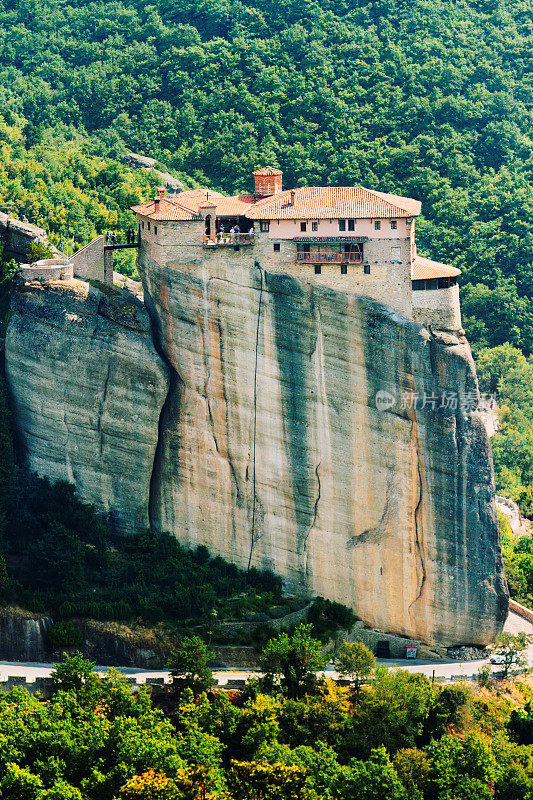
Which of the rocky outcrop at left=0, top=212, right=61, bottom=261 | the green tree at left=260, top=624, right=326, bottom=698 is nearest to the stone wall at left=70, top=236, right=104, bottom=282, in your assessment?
the rocky outcrop at left=0, top=212, right=61, bottom=261

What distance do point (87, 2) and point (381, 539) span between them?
60.9m

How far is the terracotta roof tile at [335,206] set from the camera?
65.6 meters

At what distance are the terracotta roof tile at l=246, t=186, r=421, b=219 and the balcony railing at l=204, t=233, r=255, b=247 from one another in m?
0.76

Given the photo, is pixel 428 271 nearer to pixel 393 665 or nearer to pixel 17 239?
pixel 393 665

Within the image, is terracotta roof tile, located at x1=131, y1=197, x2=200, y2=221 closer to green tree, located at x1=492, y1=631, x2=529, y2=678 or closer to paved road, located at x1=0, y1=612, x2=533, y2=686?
paved road, located at x1=0, y1=612, x2=533, y2=686

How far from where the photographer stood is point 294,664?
61531 mm

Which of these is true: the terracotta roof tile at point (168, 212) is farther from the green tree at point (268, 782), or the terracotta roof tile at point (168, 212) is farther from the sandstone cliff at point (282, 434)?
the green tree at point (268, 782)

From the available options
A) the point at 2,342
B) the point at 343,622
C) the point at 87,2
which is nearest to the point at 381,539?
the point at 343,622

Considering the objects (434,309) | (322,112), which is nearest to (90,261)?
(434,309)

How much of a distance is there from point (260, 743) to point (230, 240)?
60.6 feet

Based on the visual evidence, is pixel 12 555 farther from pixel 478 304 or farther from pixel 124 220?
pixel 478 304

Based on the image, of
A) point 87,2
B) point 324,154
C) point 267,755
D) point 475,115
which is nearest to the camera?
point 267,755

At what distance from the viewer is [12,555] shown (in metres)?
65.7

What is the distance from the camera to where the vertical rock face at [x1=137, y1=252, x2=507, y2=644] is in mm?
65562
